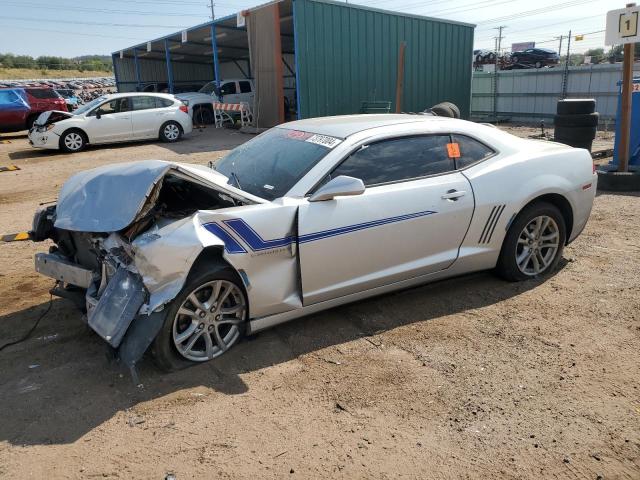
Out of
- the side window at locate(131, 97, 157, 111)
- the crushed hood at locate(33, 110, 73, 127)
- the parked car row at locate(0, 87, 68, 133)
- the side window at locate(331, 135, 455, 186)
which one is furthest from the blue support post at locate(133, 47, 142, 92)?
the side window at locate(331, 135, 455, 186)

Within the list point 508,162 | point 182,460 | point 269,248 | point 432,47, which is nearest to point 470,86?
point 432,47

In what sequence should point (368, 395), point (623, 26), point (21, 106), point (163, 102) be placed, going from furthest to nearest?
point (21, 106) < point (163, 102) < point (623, 26) < point (368, 395)

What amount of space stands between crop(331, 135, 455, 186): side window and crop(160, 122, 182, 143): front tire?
13.2 meters

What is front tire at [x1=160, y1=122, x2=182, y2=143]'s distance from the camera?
52.8 feet

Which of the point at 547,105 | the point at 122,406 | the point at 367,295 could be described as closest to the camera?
the point at 122,406

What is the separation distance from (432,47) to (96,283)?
691 inches

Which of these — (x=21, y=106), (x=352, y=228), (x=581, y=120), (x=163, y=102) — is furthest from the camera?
(x=21, y=106)

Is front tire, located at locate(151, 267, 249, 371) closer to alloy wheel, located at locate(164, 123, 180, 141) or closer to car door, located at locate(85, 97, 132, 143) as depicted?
car door, located at locate(85, 97, 132, 143)

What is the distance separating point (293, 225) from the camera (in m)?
3.59

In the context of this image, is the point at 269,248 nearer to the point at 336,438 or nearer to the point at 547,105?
the point at 336,438

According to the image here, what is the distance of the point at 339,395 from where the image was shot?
10.6ft

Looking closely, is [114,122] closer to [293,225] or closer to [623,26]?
[623,26]

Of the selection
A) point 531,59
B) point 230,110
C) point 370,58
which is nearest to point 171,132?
point 230,110

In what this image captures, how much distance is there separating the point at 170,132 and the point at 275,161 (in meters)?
13.0
